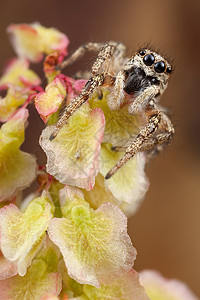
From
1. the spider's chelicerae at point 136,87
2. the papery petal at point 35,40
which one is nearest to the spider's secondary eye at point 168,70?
the spider's chelicerae at point 136,87

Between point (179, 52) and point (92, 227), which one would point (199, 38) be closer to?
point (179, 52)

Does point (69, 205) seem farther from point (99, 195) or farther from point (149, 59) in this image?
point (149, 59)

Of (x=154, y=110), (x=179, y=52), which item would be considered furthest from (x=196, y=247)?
(x=154, y=110)

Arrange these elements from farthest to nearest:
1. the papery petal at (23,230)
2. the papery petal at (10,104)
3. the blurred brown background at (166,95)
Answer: the blurred brown background at (166,95), the papery petal at (10,104), the papery petal at (23,230)

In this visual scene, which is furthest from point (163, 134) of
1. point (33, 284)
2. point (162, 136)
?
point (33, 284)

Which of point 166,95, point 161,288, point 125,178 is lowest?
point 166,95

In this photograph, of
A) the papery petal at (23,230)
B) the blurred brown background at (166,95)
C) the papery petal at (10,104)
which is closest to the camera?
the papery petal at (23,230)

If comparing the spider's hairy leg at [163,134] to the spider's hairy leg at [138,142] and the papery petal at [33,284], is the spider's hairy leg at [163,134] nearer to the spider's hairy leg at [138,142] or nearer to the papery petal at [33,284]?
the spider's hairy leg at [138,142]
